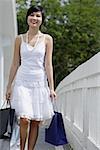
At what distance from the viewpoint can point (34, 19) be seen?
17.3ft

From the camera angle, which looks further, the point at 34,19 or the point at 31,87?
the point at 34,19

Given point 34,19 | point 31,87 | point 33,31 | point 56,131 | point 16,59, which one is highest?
point 34,19

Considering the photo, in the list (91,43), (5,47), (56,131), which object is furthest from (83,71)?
(91,43)

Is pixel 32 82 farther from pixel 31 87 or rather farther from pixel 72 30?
pixel 72 30

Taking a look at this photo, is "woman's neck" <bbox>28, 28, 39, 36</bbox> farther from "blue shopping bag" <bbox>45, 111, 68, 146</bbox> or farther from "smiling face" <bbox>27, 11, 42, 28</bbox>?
"blue shopping bag" <bbox>45, 111, 68, 146</bbox>

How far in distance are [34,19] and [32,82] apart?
2.19ft

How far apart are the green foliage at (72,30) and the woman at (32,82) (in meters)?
29.8

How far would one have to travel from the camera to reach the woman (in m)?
5.14

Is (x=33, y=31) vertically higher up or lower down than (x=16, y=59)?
higher up

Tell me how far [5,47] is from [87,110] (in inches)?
257

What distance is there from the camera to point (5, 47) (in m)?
12.2

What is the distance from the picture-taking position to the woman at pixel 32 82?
5.14 metres

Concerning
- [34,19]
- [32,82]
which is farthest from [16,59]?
[34,19]

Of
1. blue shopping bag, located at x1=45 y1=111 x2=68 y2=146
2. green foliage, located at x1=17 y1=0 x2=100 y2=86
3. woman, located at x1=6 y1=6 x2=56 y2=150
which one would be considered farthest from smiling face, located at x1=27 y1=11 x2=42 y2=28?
green foliage, located at x1=17 y1=0 x2=100 y2=86
